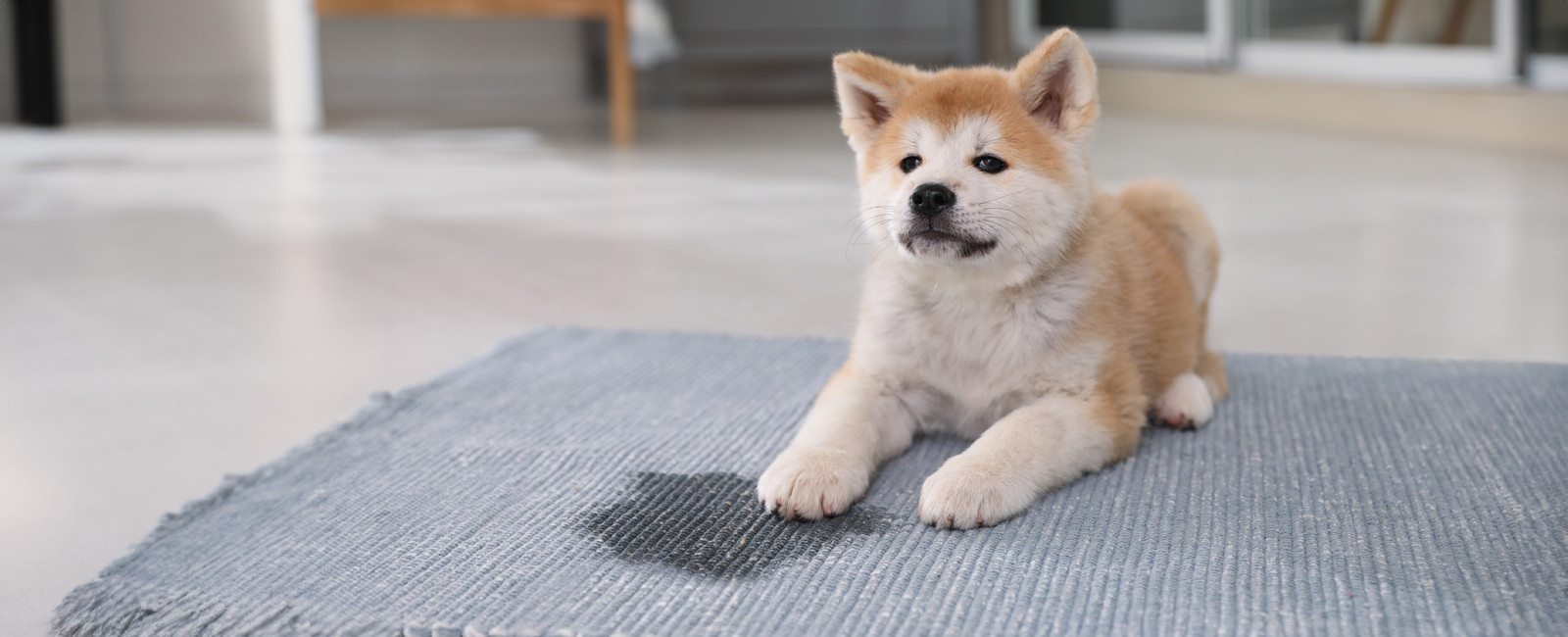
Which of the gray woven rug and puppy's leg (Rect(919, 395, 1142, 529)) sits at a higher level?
puppy's leg (Rect(919, 395, 1142, 529))

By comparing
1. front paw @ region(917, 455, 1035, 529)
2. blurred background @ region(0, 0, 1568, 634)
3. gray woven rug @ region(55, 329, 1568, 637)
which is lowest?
gray woven rug @ region(55, 329, 1568, 637)

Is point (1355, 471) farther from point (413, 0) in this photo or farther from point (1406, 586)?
point (413, 0)

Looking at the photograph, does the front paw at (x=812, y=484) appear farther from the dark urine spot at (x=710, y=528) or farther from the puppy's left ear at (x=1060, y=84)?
the puppy's left ear at (x=1060, y=84)

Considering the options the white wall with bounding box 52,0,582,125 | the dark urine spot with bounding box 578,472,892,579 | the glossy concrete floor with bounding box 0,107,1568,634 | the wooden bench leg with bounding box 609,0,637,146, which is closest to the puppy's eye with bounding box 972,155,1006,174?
the dark urine spot with bounding box 578,472,892,579

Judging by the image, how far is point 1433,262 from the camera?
2.93m

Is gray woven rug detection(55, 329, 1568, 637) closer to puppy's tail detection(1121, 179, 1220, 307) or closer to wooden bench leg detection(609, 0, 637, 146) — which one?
puppy's tail detection(1121, 179, 1220, 307)

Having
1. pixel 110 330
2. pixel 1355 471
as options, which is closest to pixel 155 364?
pixel 110 330

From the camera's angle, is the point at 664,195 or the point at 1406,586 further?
the point at 664,195

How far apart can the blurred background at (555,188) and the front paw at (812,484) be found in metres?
0.69

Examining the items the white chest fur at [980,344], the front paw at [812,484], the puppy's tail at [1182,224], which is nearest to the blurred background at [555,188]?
the puppy's tail at [1182,224]

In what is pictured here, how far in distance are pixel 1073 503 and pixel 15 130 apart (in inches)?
243

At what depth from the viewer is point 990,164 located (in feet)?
5.26

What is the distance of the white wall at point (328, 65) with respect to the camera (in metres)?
7.39

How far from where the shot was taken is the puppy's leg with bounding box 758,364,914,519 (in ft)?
4.91
